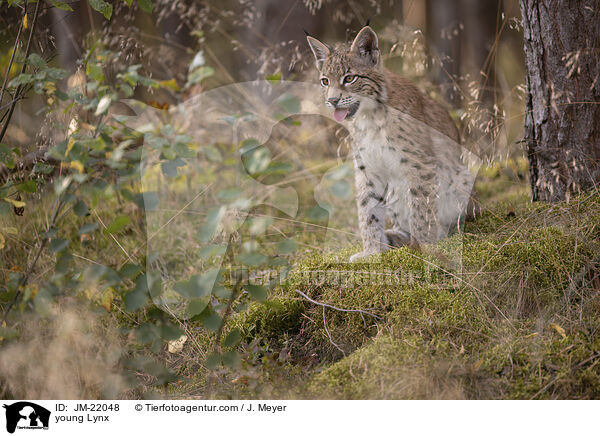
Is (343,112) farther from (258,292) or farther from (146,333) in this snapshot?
(146,333)

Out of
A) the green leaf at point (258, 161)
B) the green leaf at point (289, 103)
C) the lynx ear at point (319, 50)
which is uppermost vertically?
the lynx ear at point (319, 50)

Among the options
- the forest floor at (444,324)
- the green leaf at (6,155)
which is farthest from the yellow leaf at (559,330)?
the green leaf at (6,155)

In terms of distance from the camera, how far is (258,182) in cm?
221

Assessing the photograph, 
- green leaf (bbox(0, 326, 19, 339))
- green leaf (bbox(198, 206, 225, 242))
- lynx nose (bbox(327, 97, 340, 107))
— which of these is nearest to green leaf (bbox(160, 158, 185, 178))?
green leaf (bbox(198, 206, 225, 242))

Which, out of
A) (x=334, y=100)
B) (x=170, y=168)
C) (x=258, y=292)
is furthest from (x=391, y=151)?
(x=170, y=168)

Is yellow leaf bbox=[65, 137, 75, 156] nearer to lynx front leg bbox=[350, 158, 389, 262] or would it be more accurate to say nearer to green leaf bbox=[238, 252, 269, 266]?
green leaf bbox=[238, 252, 269, 266]

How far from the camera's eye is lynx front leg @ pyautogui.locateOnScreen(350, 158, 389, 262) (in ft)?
11.4

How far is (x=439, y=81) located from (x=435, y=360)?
481 cm

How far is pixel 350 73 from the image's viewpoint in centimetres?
317

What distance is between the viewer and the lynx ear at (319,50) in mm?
3193

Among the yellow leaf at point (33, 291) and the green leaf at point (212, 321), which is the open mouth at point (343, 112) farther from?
the yellow leaf at point (33, 291)
